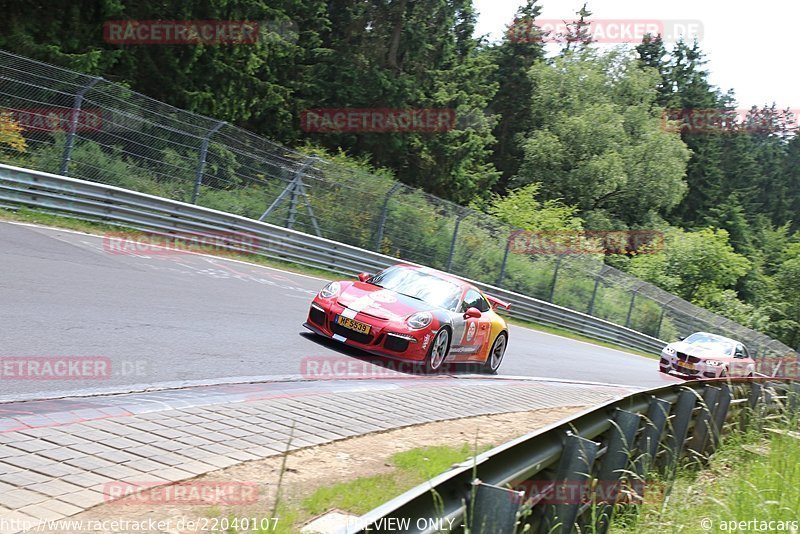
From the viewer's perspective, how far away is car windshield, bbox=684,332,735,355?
20.1 m

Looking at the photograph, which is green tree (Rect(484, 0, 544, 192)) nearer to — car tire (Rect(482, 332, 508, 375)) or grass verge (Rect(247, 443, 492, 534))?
car tire (Rect(482, 332, 508, 375))

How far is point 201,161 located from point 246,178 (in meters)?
1.68

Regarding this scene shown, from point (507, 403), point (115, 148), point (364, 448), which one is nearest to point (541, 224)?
point (115, 148)

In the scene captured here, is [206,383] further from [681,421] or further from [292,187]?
[292,187]

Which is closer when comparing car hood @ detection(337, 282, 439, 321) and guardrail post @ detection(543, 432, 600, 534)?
guardrail post @ detection(543, 432, 600, 534)

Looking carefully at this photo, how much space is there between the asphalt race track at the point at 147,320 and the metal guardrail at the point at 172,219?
43.8 inches

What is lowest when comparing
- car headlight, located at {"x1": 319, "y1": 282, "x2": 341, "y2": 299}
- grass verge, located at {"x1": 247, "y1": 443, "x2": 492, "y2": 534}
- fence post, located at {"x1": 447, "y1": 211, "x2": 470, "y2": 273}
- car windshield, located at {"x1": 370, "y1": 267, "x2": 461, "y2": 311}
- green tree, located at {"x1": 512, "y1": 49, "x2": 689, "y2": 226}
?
grass verge, located at {"x1": 247, "y1": 443, "x2": 492, "y2": 534}

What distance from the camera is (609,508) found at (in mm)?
5469

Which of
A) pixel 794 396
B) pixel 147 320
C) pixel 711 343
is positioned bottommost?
pixel 147 320

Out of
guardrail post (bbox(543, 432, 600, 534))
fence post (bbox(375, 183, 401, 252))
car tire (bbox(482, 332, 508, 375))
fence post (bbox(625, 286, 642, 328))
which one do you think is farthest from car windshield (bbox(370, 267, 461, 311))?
fence post (bbox(625, 286, 642, 328))

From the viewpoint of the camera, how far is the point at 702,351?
19.8 metres

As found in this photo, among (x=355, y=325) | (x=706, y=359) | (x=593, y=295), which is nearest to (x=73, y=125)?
(x=355, y=325)

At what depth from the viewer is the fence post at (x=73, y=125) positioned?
15656 millimetres

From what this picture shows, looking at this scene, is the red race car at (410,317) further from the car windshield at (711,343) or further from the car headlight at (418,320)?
the car windshield at (711,343)
